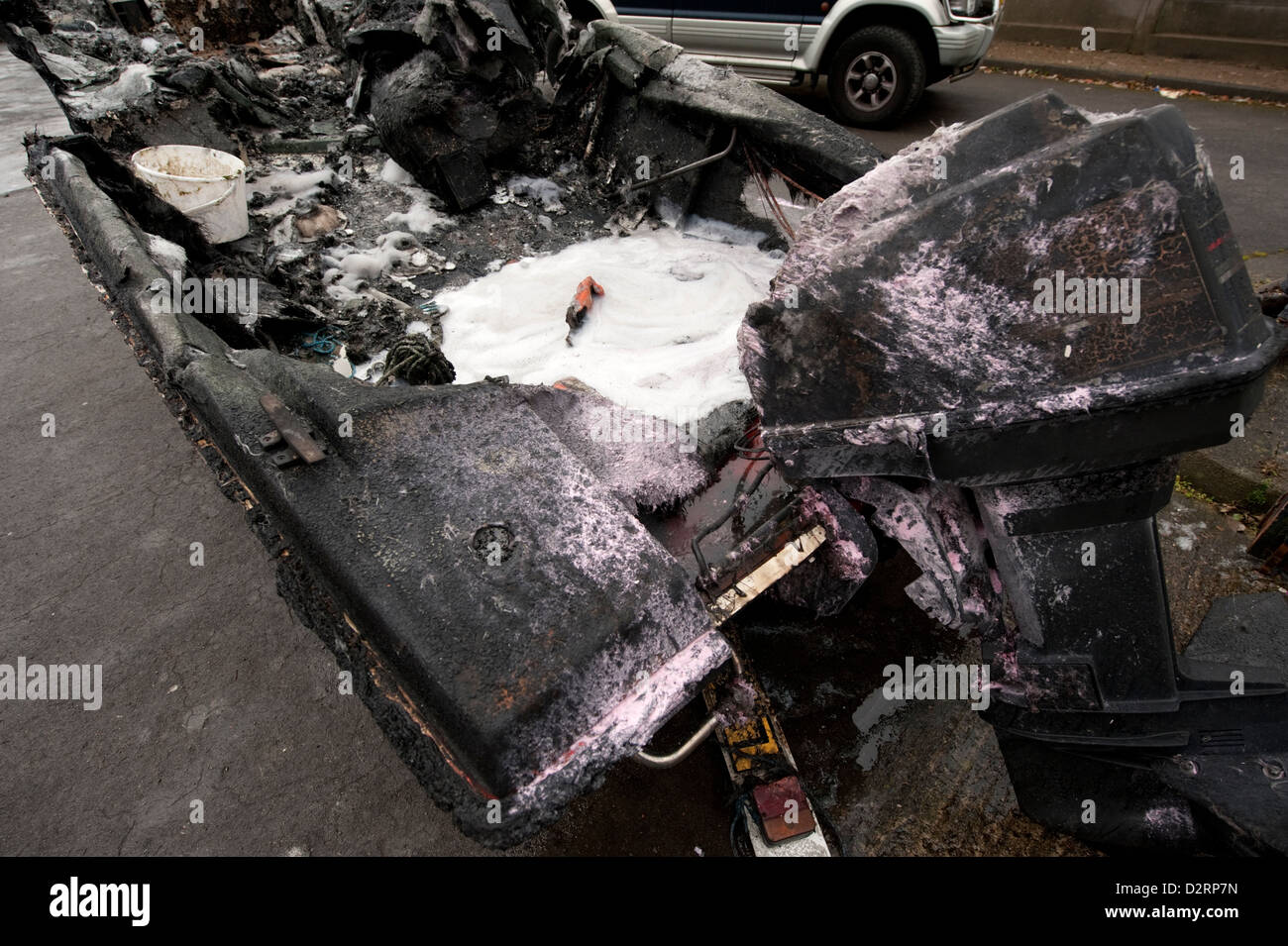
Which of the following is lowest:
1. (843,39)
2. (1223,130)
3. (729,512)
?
(729,512)

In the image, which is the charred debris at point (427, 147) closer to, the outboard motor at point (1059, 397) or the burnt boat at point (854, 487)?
the burnt boat at point (854, 487)

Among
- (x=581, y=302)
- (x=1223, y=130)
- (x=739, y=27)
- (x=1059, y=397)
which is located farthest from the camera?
(x=1223, y=130)

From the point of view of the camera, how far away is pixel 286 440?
1531 mm

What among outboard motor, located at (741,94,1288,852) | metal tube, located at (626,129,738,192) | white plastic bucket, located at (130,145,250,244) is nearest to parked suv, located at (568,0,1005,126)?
metal tube, located at (626,129,738,192)

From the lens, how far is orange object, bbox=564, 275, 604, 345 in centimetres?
287

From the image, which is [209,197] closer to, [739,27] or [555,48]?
[555,48]

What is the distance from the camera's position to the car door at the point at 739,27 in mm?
6214

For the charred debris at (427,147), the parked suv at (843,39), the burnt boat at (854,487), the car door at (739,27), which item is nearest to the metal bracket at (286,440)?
the burnt boat at (854,487)

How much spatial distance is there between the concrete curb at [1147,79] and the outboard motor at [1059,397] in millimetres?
8920

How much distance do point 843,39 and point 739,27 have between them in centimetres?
101

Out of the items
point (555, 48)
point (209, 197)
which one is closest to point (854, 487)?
point (209, 197)

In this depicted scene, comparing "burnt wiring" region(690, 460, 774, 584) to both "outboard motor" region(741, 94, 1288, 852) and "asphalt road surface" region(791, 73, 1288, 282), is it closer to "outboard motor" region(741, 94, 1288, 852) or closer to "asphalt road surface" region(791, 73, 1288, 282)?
"outboard motor" region(741, 94, 1288, 852)

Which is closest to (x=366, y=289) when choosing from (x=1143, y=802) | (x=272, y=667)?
(x=272, y=667)
